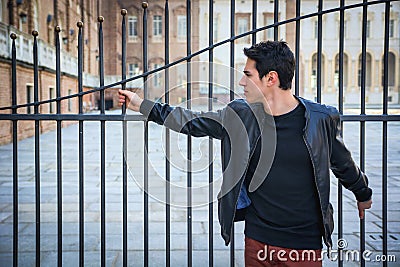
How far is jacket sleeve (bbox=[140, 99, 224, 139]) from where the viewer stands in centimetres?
261

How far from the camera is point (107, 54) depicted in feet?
135

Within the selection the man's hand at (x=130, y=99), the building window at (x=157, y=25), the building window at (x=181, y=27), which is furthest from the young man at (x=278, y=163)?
the building window at (x=157, y=25)

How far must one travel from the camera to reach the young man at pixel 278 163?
2.31m

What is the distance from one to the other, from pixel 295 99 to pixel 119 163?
9.10 meters

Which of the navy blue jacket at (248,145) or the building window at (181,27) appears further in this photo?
the building window at (181,27)

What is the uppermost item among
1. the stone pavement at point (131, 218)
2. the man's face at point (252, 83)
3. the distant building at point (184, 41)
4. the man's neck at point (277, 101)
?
the distant building at point (184, 41)

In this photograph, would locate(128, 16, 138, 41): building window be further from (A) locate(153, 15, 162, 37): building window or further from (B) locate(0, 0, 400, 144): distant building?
(A) locate(153, 15, 162, 37): building window

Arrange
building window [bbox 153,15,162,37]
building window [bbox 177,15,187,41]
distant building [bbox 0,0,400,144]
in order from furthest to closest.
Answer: building window [bbox 153,15,162,37] < building window [bbox 177,15,187,41] < distant building [bbox 0,0,400,144]

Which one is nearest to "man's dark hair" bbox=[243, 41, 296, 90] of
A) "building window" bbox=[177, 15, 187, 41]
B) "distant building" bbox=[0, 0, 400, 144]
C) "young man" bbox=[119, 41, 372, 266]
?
"young man" bbox=[119, 41, 372, 266]

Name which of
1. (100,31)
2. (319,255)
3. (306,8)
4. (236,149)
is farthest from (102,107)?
(306,8)

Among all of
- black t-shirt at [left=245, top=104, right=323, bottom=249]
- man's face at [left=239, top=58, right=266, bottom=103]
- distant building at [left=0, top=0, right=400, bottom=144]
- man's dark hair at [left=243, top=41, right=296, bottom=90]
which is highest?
distant building at [left=0, top=0, right=400, bottom=144]

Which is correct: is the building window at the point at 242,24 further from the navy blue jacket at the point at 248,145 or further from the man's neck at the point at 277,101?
the man's neck at the point at 277,101

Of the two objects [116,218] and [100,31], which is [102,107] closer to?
[100,31]

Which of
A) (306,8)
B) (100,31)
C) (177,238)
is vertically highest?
(306,8)
